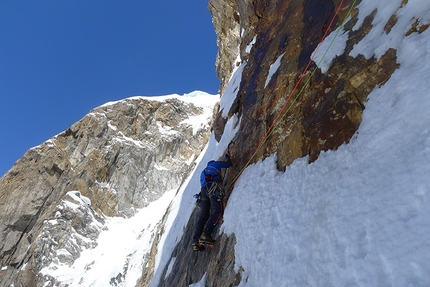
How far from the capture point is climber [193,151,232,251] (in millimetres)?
7312

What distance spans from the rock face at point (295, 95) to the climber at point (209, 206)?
362mm

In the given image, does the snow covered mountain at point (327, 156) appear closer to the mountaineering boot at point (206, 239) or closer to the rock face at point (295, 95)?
the rock face at point (295, 95)

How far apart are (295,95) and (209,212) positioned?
3.31m

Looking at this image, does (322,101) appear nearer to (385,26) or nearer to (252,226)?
(385,26)

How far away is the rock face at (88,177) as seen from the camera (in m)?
31.6

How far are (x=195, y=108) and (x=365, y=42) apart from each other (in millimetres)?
47112

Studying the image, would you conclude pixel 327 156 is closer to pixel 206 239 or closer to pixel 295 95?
pixel 295 95

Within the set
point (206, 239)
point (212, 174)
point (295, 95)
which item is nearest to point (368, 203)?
point (295, 95)

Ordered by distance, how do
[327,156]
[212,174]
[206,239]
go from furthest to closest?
[212,174], [206,239], [327,156]

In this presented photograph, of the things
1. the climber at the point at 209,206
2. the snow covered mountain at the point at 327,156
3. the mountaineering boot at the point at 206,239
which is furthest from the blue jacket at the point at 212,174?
the mountaineering boot at the point at 206,239

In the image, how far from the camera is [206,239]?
7.11 meters

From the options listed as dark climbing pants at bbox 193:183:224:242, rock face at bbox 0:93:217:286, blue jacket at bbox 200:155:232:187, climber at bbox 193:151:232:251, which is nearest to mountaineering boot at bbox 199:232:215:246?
climber at bbox 193:151:232:251

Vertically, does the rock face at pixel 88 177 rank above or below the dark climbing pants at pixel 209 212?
above

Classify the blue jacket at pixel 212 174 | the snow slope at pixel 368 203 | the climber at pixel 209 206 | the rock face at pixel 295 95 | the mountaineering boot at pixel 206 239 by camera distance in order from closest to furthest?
the snow slope at pixel 368 203 < the rock face at pixel 295 95 < the mountaineering boot at pixel 206 239 < the climber at pixel 209 206 < the blue jacket at pixel 212 174
